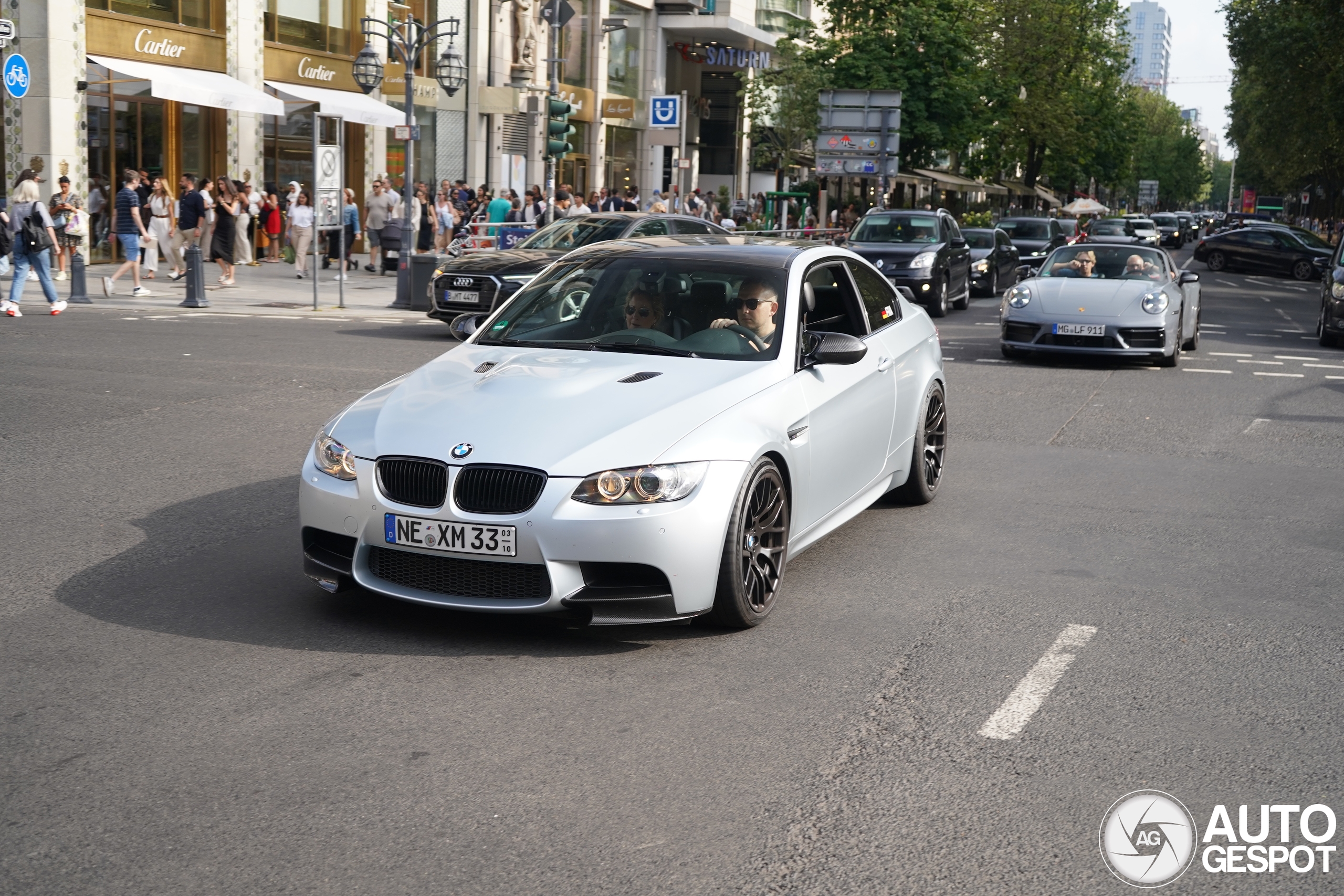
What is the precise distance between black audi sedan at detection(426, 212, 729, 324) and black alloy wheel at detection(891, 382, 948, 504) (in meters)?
8.31

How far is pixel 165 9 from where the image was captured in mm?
28906

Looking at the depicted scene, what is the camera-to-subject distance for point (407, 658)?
531cm

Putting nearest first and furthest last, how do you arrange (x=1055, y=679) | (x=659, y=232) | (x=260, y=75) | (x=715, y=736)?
(x=715, y=736)
(x=1055, y=679)
(x=659, y=232)
(x=260, y=75)

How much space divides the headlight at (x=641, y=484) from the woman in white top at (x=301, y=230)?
22.8 meters

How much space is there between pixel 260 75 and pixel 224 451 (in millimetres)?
24049

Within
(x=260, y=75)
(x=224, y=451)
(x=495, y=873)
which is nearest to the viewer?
(x=495, y=873)

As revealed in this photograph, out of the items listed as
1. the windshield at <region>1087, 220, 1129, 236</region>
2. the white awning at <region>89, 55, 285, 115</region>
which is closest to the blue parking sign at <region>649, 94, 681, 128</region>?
the white awning at <region>89, 55, 285, 115</region>

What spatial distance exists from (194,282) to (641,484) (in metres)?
17.2

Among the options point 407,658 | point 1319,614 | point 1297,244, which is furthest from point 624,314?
point 1297,244

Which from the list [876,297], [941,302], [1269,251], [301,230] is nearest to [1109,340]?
[941,302]

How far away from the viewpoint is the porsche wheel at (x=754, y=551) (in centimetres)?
555

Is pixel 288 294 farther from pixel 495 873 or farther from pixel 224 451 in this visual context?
pixel 495 873

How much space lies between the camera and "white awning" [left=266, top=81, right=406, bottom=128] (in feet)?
107

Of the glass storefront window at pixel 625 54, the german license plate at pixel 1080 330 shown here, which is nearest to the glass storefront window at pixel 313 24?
the glass storefront window at pixel 625 54
